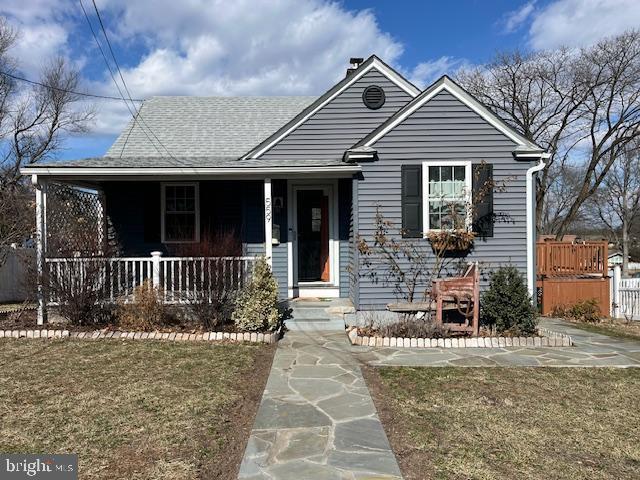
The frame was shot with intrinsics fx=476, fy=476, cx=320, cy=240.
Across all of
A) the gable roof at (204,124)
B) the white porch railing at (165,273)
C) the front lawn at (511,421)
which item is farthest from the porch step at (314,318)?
the gable roof at (204,124)

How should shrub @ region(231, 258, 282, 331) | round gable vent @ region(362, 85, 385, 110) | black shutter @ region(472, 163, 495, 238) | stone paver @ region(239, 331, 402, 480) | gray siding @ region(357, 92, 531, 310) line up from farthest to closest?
round gable vent @ region(362, 85, 385, 110), gray siding @ region(357, 92, 531, 310), black shutter @ region(472, 163, 495, 238), shrub @ region(231, 258, 282, 331), stone paver @ region(239, 331, 402, 480)

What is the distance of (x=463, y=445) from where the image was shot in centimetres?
369

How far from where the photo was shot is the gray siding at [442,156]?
8.38 m

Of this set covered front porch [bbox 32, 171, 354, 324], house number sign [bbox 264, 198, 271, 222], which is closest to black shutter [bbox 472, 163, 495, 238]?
covered front porch [bbox 32, 171, 354, 324]

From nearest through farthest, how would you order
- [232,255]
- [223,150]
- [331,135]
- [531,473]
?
[531,473]
[232,255]
[331,135]
[223,150]

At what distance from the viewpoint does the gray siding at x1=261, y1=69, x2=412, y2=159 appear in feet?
31.6

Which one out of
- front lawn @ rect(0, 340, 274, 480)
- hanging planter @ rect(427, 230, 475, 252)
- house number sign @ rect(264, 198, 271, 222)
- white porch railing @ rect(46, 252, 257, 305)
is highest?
house number sign @ rect(264, 198, 271, 222)

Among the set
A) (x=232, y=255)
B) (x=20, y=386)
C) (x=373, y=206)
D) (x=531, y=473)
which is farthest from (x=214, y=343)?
(x=531, y=473)

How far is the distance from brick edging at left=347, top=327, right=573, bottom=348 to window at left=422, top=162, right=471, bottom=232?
2.08 meters

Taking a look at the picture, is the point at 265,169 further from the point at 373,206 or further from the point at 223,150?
the point at 223,150

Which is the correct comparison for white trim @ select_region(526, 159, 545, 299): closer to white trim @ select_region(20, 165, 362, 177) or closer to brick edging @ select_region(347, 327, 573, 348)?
brick edging @ select_region(347, 327, 573, 348)

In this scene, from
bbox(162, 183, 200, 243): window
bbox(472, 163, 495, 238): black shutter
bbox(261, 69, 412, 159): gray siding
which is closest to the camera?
bbox(472, 163, 495, 238): black shutter

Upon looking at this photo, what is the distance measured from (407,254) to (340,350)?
237 cm

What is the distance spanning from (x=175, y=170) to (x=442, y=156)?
4.68 m
